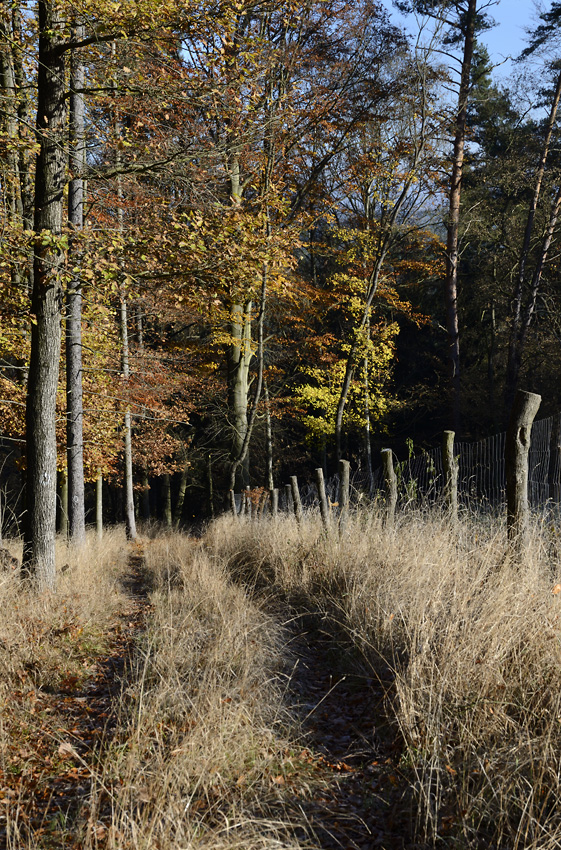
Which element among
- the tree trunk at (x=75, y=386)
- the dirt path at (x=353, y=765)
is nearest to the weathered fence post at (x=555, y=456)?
the dirt path at (x=353, y=765)

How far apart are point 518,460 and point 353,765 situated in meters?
3.11

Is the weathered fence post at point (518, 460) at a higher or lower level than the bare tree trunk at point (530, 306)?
lower

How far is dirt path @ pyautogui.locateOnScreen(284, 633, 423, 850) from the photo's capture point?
122 inches

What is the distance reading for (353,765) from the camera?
3.77m

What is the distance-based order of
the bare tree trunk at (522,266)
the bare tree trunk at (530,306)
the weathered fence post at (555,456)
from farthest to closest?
1. the bare tree trunk at (530,306)
2. the bare tree trunk at (522,266)
3. the weathered fence post at (555,456)

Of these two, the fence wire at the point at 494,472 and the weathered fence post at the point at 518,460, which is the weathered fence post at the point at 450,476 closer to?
the fence wire at the point at 494,472

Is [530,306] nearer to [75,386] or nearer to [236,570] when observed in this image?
[75,386]

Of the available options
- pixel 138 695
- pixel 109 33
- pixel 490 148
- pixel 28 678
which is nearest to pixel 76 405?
pixel 109 33

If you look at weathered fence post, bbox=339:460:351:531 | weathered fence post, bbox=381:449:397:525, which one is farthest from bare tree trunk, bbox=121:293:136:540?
weathered fence post, bbox=381:449:397:525

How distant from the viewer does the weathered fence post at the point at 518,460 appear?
18.5 ft

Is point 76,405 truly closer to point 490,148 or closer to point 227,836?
point 227,836

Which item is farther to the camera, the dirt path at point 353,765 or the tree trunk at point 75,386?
the tree trunk at point 75,386

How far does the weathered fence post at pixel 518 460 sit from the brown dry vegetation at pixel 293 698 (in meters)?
0.20

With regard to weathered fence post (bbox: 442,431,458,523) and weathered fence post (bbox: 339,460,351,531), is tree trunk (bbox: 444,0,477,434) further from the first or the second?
weathered fence post (bbox: 442,431,458,523)
